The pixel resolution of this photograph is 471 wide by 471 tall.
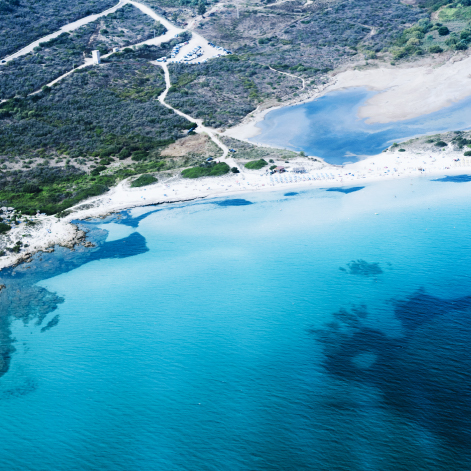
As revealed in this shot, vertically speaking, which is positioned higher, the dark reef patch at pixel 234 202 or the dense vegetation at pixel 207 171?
the dense vegetation at pixel 207 171

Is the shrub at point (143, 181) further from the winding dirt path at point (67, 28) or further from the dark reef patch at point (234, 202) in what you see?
the winding dirt path at point (67, 28)

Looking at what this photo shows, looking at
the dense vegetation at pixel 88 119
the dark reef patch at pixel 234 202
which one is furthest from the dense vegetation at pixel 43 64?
the dark reef patch at pixel 234 202

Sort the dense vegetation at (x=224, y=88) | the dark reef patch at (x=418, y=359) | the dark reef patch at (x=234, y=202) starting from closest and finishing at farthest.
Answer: the dark reef patch at (x=418, y=359) → the dark reef patch at (x=234, y=202) → the dense vegetation at (x=224, y=88)

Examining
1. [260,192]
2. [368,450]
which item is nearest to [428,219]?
[260,192]

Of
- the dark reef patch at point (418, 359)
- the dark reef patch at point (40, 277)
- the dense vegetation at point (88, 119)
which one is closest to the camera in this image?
the dark reef patch at point (418, 359)

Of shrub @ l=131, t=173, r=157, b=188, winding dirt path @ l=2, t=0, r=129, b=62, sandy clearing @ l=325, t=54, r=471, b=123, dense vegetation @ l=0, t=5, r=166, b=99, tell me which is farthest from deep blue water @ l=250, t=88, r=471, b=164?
winding dirt path @ l=2, t=0, r=129, b=62

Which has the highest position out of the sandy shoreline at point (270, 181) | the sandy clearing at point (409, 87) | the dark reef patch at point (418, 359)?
the sandy clearing at point (409, 87)

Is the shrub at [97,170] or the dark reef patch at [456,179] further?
the shrub at [97,170]

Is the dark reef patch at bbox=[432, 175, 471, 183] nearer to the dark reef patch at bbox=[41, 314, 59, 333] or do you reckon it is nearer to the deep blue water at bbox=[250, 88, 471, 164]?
the deep blue water at bbox=[250, 88, 471, 164]
